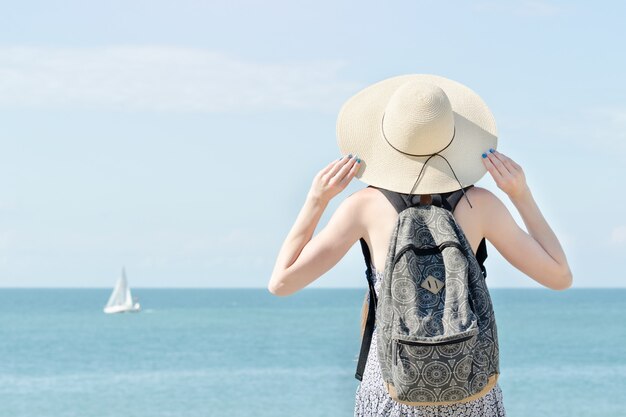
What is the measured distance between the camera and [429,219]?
2.60 m

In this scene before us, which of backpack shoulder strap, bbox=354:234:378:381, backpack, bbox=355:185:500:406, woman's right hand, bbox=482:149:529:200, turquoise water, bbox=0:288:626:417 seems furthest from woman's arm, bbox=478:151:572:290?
turquoise water, bbox=0:288:626:417

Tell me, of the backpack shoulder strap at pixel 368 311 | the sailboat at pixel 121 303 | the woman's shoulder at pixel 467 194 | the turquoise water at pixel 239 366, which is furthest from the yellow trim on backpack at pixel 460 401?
the sailboat at pixel 121 303

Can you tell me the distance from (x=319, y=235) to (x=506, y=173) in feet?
1.68

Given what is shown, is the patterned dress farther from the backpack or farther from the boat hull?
the boat hull

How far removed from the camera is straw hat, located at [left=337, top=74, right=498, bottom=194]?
2.68m

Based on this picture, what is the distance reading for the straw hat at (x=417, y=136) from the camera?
2676mm

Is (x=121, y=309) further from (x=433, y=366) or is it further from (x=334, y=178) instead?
(x=433, y=366)

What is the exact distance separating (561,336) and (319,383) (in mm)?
18319

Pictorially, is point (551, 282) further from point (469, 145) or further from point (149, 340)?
point (149, 340)

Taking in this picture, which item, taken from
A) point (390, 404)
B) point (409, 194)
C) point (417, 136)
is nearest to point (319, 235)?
point (409, 194)

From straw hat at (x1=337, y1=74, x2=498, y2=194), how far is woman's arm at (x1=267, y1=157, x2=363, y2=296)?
7cm

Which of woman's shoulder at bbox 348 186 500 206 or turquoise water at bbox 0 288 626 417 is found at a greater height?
woman's shoulder at bbox 348 186 500 206

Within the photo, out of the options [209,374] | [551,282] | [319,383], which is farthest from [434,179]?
[209,374]

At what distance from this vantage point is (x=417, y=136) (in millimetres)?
2689
